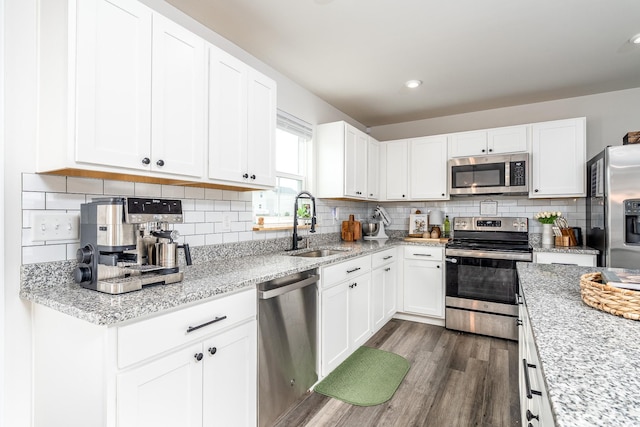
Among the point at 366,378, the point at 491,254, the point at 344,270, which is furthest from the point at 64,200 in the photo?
the point at 491,254

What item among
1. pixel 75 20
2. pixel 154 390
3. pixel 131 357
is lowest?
pixel 154 390

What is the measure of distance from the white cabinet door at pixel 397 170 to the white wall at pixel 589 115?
26.8 inches

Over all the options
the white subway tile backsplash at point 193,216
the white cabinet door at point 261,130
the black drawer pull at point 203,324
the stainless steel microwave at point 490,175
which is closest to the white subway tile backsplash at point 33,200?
the white subway tile backsplash at point 193,216

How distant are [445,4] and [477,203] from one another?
2.53 m

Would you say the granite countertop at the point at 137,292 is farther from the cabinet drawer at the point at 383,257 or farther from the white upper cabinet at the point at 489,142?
the white upper cabinet at the point at 489,142

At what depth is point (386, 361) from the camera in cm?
266

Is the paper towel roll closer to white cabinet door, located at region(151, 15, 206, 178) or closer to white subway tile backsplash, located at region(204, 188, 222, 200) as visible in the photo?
white subway tile backsplash, located at region(204, 188, 222, 200)

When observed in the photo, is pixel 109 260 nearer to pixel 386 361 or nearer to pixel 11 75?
pixel 11 75

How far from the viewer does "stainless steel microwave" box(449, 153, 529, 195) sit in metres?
3.39

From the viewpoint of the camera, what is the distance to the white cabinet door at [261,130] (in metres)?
2.13

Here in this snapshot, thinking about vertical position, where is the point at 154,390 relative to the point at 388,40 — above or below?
below

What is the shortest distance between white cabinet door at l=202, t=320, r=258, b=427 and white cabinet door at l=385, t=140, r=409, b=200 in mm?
2877

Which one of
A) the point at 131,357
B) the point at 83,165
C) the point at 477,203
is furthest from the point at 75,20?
the point at 477,203

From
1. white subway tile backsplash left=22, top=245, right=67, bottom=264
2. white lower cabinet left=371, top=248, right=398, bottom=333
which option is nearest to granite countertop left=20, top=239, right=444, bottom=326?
white subway tile backsplash left=22, top=245, right=67, bottom=264
